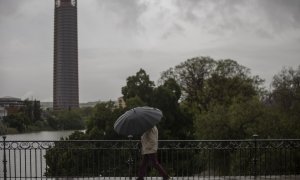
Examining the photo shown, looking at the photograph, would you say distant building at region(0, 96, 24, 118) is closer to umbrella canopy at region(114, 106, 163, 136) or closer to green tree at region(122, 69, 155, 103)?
green tree at region(122, 69, 155, 103)

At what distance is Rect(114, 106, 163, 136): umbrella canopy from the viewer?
11016 mm

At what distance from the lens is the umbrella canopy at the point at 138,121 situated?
1102cm

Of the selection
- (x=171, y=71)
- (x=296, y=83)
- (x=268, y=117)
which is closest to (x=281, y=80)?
(x=296, y=83)

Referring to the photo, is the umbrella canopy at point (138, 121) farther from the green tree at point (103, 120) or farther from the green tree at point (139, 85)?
the green tree at point (139, 85)

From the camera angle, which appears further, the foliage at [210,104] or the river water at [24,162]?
the foliage at [210,104]

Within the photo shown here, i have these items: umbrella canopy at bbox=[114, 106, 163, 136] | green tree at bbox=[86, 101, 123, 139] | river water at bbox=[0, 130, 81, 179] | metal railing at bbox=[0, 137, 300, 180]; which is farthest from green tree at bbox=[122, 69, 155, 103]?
umbrella canopy at bbox=[114, 106, 163, 136]

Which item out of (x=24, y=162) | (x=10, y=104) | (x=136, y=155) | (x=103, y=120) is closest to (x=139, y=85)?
(x=103, y=120)

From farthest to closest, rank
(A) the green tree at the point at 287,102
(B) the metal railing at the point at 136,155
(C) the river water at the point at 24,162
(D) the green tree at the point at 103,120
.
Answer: (D) the green tree at the point at 103,120
(A) the green tree at the point at 287,102
(C) the river water at the point at 24,162
(B) the metal railing at the point at 136,155

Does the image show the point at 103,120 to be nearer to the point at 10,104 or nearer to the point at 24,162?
the point at 24,162

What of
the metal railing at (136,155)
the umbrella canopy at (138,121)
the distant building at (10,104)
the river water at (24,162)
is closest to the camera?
the umbrella canopy at (138,121)

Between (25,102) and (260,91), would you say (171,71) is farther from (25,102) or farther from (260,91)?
(25,102)

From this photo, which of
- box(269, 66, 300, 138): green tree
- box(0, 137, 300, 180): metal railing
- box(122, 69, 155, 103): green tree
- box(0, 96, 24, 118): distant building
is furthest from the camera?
box(0, 96, 24, 118): distant building

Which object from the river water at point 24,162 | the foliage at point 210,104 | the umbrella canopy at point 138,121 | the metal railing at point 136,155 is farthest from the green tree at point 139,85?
the umbrella canopy at point 138,121

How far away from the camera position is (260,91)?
51.2 meters
